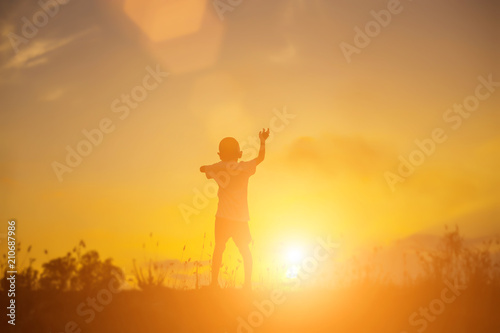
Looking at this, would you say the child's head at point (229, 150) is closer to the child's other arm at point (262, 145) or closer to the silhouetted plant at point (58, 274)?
the child's other arm at point (262, 145)

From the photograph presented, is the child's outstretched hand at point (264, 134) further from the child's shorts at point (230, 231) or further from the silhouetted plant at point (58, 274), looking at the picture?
the silhouetted plant at point (58, 274)

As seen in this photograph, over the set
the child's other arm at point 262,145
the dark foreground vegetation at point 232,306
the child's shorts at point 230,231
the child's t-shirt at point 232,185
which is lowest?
the dark foreground vegetation at point 232,306

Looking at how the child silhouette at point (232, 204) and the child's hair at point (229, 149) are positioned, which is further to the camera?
the child's hair at point (229, 149)

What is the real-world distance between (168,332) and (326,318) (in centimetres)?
323

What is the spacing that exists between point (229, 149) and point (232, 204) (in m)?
1.21

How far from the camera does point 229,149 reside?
12.2m

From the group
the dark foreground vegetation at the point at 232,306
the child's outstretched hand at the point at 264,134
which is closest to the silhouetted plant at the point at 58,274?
the dark foreground vegetation at the point at 232,306

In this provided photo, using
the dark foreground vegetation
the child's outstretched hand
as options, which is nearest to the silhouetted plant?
the dark foreground vegetation

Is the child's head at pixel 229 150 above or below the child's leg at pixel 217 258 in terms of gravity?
above

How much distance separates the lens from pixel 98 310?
10375mm

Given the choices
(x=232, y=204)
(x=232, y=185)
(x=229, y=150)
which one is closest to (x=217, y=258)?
(x=232, y=204)

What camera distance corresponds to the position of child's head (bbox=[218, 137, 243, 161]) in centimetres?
1223

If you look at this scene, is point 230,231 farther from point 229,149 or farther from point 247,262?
point 229,149

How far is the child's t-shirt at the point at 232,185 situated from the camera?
39.4 feet
